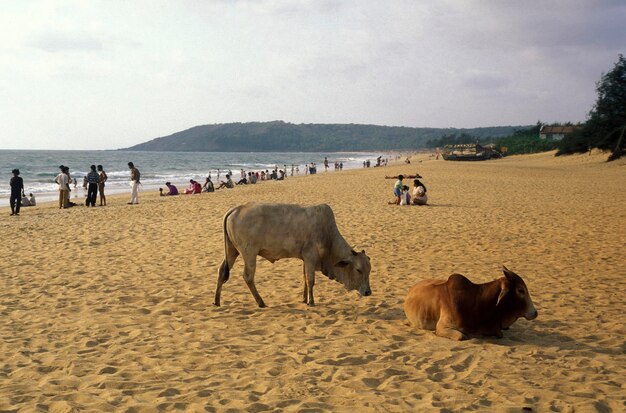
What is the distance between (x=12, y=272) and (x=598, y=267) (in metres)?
11.9

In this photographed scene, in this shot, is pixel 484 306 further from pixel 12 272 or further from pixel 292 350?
pixel 12 272

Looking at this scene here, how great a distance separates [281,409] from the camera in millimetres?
4699

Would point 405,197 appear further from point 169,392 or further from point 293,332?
point 169,392

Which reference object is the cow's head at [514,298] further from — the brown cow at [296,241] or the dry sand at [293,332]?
the brown cow at [296,241]

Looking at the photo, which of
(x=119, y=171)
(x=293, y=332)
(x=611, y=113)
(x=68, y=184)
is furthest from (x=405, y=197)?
(x=119, y=171)

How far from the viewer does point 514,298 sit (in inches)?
256

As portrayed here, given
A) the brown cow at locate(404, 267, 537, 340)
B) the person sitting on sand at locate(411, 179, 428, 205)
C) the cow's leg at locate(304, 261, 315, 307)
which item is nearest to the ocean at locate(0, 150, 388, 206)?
the person sitting on sand at locate(411, 179, 428, 205)

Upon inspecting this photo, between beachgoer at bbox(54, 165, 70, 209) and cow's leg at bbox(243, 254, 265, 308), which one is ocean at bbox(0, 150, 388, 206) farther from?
cow's leg at bbox(243, 254, 265, 308)

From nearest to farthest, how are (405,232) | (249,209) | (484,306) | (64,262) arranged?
(484,306), (249,209), (64,262), (405,232)

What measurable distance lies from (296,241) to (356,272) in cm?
104

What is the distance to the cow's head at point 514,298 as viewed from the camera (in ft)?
21.2

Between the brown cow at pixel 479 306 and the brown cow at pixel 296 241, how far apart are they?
138cm

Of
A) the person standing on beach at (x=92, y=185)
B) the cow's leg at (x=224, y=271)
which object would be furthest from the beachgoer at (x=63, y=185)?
the cow's leg at (x=224, y=271)

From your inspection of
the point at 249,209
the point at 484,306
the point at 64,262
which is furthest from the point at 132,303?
the point at 484,306
